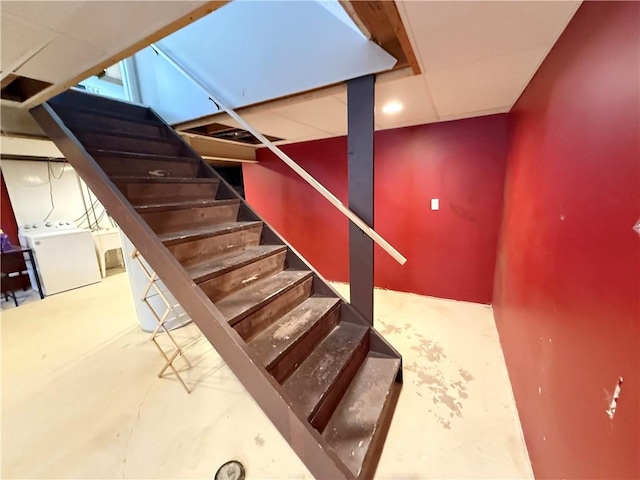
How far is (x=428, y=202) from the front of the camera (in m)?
2.93

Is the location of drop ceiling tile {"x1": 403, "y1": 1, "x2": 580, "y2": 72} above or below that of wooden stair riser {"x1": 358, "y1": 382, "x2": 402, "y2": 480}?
above

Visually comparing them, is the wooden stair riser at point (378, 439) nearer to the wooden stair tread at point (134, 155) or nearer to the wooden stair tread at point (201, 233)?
the wooden stair tread at point (201, 233)

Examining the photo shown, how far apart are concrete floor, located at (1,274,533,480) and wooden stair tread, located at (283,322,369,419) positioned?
0.37 metres

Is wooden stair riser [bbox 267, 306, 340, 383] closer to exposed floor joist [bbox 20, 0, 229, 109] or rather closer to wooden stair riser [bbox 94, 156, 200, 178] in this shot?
exposed floor joist [bbox 20, 0, 229, 109]

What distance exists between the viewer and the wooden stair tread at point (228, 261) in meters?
1.52

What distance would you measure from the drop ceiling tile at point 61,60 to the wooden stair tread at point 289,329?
67.9 inches

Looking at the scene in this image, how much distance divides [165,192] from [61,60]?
88cm

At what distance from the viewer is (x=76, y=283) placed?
4031 mm

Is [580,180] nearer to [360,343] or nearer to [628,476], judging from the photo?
[628,476]

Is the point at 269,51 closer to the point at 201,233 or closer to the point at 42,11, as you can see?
the point at 42,11

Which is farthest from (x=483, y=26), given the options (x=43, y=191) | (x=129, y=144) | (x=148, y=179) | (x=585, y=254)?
(x=43, y=191)

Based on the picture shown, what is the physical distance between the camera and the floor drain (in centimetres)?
126

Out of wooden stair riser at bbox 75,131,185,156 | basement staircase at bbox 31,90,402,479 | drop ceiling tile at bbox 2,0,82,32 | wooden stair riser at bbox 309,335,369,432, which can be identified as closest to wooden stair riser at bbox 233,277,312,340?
basement staircase at bbox 31,90,402,479

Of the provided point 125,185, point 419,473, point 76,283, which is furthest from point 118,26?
point 76,283
